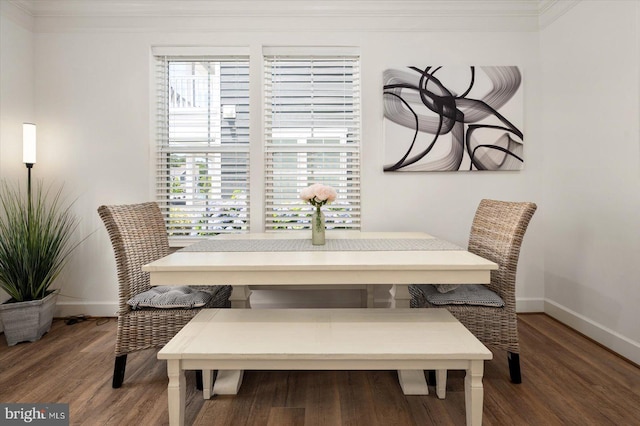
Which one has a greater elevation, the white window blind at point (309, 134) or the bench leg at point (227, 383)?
the white window blind at point (309, 134)

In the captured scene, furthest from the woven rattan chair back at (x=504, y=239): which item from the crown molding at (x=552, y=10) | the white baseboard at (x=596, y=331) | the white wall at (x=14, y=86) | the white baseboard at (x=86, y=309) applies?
the white wall at (x=14, y=86)

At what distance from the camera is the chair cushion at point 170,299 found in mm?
1904

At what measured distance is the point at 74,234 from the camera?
301 centimetres

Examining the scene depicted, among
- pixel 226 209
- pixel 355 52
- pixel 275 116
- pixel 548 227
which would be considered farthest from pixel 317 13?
pixel 548 227

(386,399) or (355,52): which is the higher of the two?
(355,52)

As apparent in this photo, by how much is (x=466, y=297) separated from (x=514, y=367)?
467mm

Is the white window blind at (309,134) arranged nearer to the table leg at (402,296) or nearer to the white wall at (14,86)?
the table leg at (402,296)

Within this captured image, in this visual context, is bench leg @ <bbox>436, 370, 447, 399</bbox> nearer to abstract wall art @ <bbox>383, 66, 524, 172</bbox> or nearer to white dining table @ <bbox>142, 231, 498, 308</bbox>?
white dining table @ <bbox>142, 231, 498, 308</bbox>

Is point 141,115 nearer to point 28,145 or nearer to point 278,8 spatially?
point 28,145

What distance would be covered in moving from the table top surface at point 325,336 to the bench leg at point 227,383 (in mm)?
357

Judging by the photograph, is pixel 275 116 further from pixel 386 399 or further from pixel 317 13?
pixel 386 399

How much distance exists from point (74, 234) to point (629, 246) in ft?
13.7

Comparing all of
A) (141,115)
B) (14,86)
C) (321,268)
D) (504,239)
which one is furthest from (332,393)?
(14,86)

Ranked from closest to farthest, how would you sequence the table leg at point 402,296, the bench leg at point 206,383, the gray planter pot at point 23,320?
the bench leg at point 206,383, the table leg at point 402,296, the gray planter pot at point 23,320
